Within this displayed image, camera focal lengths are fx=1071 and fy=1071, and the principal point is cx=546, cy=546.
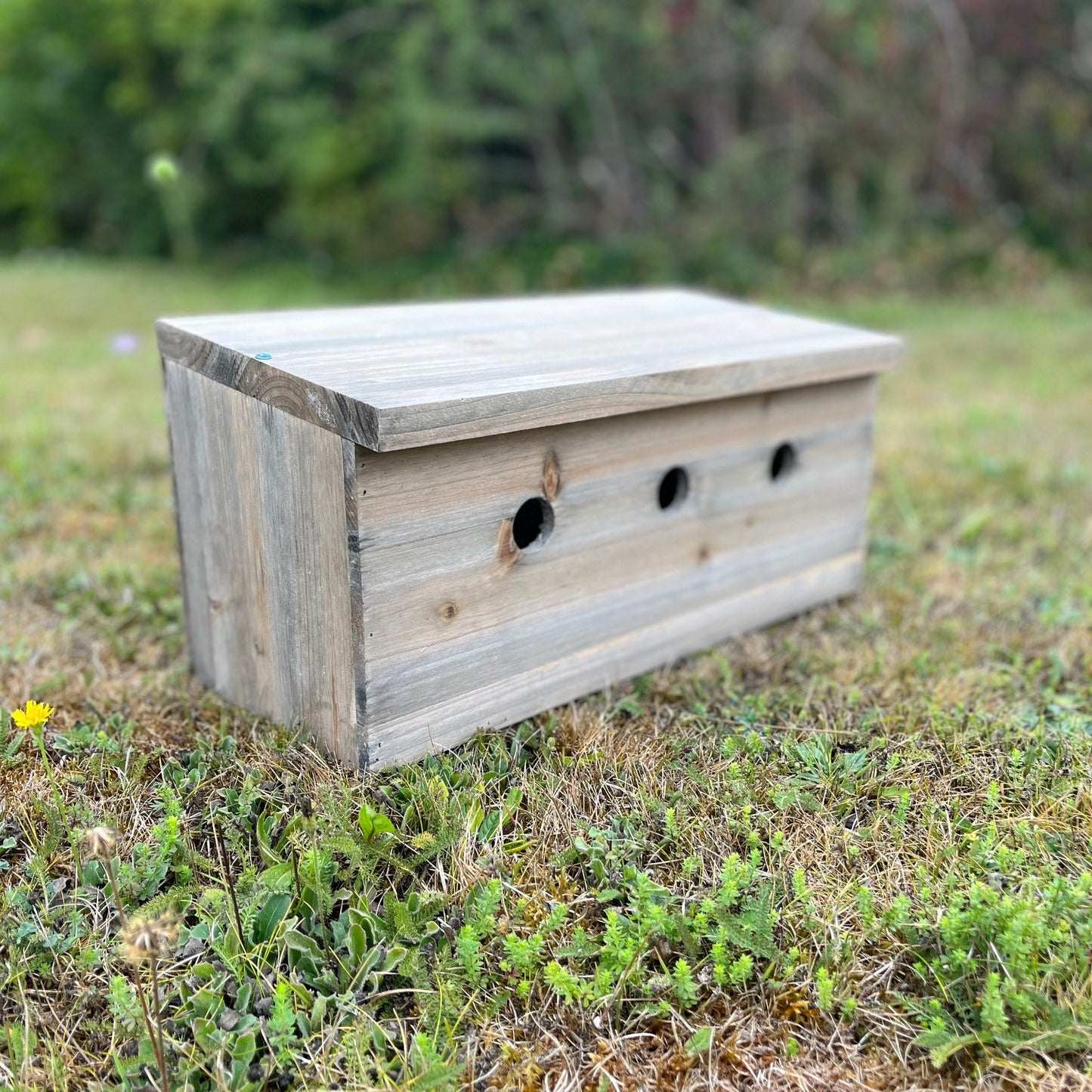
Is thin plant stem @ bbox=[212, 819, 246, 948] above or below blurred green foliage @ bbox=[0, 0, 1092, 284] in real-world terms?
below

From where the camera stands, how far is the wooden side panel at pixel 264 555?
1.74 metres

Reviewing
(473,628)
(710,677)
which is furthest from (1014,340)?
(473,628)

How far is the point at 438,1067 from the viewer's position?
4.40ft

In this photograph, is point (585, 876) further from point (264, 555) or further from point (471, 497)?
point (264, 555)

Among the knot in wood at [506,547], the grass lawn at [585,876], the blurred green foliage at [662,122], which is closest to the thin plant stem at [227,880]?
the grass lawn at [585,876]

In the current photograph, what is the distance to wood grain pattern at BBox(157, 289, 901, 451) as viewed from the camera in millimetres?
1651

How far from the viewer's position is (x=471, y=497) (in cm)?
181

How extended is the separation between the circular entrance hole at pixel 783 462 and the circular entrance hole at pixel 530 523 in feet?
2.24

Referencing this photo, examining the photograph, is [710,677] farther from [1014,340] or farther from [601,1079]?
[1014,340]

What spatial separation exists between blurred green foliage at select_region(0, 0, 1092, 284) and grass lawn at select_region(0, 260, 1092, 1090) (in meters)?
6.55

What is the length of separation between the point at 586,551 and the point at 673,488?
34 cm

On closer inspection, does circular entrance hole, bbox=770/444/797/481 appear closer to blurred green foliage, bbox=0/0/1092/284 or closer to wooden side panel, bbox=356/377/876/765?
wooden side panel, bbox=356/377/876/765

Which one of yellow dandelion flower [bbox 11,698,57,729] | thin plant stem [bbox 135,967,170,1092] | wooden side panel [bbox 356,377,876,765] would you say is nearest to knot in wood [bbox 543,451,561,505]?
wooden side panel [bbox 356,377,876,765]

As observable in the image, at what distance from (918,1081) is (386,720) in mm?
942
